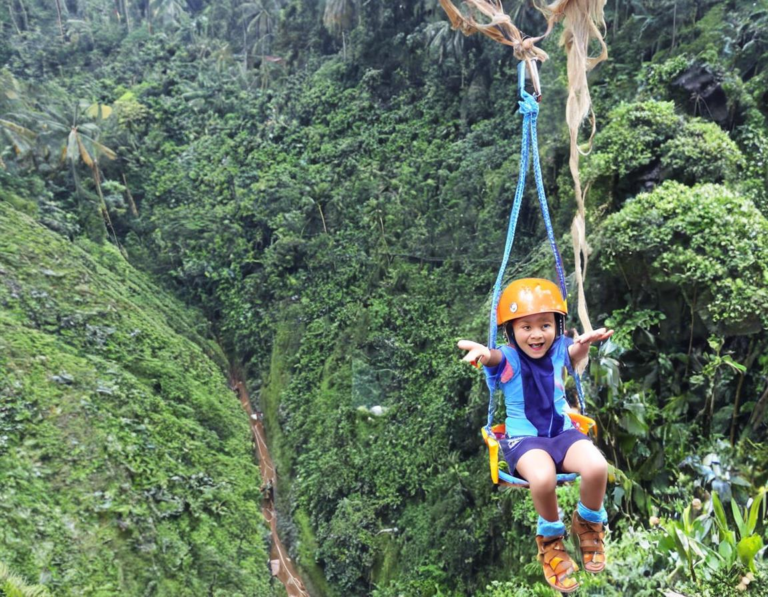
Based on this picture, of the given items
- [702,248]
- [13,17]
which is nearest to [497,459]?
[702,248]

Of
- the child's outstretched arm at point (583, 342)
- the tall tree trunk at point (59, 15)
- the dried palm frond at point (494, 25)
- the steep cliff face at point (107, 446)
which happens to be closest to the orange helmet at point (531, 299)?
the child's outstretched arm at point (583, 342)

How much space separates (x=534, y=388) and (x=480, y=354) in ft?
1.27

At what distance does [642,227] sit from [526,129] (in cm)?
371

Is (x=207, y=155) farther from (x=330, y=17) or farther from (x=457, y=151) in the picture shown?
(x=457, y=151)

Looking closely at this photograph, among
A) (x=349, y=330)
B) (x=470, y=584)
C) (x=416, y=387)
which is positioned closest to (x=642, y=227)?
(x=470, y=584)

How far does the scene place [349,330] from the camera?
1374 cm

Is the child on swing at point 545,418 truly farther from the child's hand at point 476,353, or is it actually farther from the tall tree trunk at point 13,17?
the tall tree trunk at point 13,17

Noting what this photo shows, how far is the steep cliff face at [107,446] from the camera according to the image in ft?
27.0

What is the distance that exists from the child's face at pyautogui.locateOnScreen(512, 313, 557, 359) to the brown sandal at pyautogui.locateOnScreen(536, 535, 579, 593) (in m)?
0.78

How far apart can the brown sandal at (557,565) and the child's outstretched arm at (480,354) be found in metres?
0.76

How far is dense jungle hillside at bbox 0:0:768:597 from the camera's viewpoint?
559 centimetres

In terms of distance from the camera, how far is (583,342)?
2.69 metres

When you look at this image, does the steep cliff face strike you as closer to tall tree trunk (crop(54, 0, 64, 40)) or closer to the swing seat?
the swing seat

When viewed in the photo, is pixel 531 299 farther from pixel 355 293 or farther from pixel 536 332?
pixel 355 293
